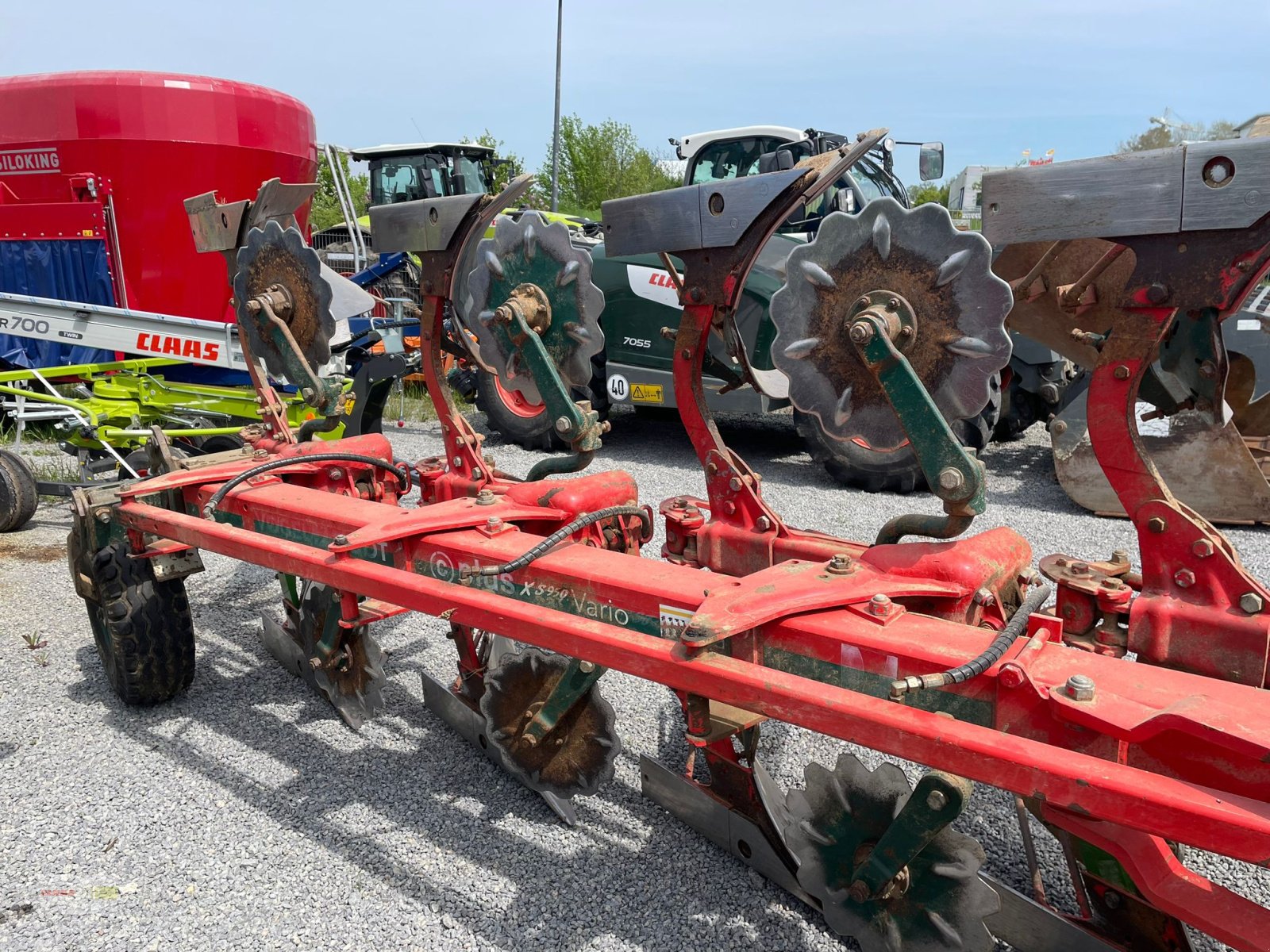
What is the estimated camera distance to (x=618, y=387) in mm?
7035

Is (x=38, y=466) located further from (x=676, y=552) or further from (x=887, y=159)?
(x=887, y=159)

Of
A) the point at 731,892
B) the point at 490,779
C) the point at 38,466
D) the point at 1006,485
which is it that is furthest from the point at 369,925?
the point at 38,466

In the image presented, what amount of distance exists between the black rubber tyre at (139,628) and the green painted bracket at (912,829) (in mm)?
2435

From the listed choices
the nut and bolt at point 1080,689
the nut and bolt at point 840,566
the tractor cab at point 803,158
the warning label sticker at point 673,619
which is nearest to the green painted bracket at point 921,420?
the nut and bolt at point 840,566

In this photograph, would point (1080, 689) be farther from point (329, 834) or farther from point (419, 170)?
point (419, 170)

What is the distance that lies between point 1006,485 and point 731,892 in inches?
179

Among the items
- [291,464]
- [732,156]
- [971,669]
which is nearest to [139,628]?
[291,464]

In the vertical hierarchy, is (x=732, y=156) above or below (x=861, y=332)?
above

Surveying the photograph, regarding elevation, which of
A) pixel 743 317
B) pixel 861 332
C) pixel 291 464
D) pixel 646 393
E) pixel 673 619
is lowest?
pixel 646 393

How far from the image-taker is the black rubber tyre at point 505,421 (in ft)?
23.1

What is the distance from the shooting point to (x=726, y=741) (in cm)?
238

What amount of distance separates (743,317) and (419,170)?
544 cm

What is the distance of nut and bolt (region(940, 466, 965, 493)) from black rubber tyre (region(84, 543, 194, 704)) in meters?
2.55

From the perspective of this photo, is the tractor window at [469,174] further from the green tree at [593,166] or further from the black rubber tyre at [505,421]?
the green tree at [593,166]
